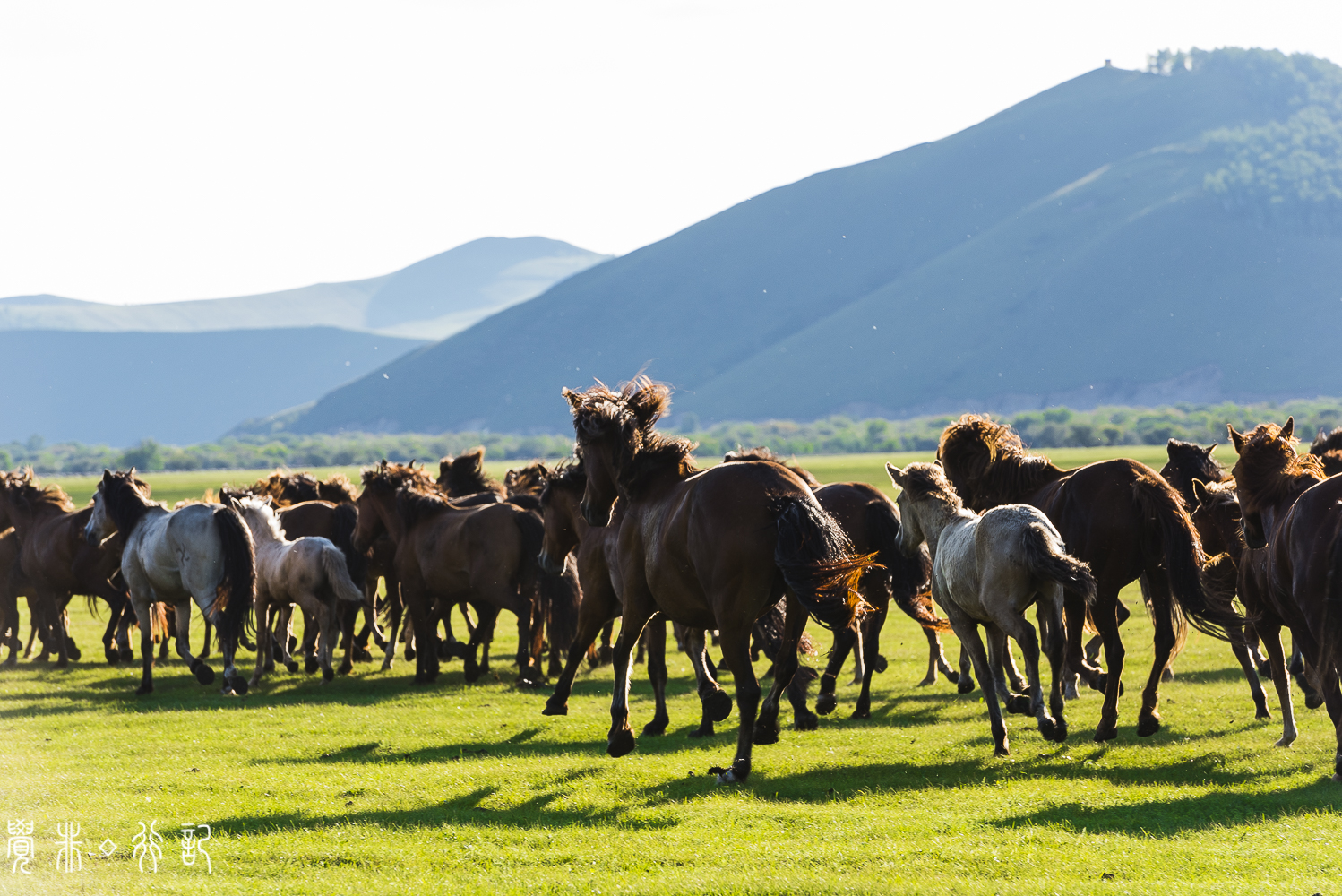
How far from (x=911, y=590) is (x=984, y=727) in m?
1.46

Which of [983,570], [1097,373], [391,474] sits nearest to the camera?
[983,570]

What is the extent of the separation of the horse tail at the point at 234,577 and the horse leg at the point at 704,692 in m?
5.72

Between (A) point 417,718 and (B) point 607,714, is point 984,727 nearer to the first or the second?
(B) point 607,714

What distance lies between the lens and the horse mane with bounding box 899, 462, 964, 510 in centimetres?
1017

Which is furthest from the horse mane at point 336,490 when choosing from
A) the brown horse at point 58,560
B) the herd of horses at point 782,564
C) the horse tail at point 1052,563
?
the horse tail at point 1052,563

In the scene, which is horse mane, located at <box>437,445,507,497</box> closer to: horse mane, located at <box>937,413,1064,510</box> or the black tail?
horse mane, located at <box>937,413,1064,510</box>

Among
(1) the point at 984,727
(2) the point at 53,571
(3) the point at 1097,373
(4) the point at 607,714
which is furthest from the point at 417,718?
(3) the point at 1097,373

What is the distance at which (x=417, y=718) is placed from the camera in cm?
1240

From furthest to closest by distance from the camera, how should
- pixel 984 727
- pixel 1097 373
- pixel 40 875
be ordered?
pixel 1097 373, pixel 984 727, pixel 40 875

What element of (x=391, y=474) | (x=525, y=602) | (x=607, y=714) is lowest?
(x=607, y=714)

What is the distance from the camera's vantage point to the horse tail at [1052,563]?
849 centimetres

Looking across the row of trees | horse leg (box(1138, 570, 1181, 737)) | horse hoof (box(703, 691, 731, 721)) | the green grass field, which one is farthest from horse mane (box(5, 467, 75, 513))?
the row of trees

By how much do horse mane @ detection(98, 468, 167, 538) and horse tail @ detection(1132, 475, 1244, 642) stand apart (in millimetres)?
11841

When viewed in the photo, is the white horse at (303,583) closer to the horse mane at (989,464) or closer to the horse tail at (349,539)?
the horse tail at (349,539)
